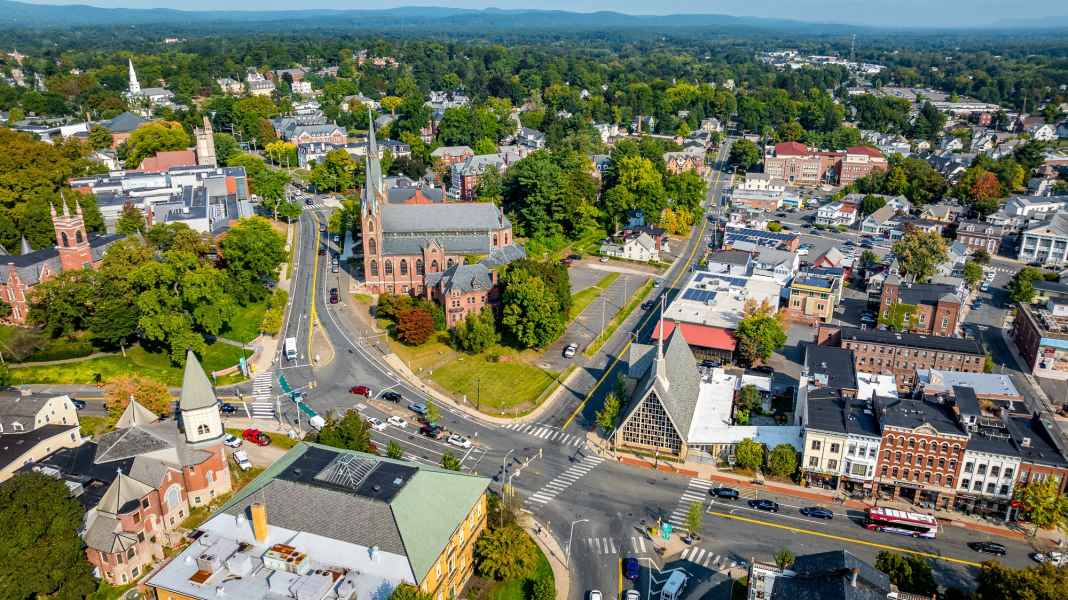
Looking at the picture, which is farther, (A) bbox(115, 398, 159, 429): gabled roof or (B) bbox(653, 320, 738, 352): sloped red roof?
(B) bbox(653, 320, 738, 352): sloped red roof

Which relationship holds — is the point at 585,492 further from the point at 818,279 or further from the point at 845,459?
the point at 818,279

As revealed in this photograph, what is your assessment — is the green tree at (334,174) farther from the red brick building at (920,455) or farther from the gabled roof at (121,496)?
the red brick building at (920,455)

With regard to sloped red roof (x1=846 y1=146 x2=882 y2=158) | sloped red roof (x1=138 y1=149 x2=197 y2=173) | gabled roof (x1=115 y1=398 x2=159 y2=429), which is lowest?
gabled roof (x1=115 y1=398 x2=159 y2=429)

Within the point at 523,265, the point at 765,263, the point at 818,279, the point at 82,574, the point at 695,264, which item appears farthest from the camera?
the point at 695,264

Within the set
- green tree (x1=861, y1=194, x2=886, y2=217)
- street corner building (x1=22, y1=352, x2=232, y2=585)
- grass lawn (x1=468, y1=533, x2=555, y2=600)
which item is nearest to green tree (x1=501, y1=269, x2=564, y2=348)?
street corner building (x1=22, y1=352, x2=232, y2=585)

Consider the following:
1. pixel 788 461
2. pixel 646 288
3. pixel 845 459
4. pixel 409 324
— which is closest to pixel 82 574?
pixel 409 324

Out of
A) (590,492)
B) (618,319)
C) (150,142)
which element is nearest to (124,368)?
(590,492)

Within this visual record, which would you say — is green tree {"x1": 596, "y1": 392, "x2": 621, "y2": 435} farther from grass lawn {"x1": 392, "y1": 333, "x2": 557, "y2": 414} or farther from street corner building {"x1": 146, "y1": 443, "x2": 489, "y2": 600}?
street corner building {"x1": 146, "y1": 443, "x2": 489, "y2": 600}
